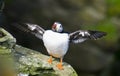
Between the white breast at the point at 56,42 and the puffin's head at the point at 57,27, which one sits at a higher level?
the puffin's head at the point at 57,27

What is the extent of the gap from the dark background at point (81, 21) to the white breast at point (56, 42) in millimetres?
4074

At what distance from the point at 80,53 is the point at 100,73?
0.48 meters

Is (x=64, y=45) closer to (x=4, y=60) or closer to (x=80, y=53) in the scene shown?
(x=4, y=60)

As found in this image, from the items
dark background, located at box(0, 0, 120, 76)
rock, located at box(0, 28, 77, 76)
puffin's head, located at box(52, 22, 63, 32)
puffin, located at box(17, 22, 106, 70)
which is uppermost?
dark background, located at box(0, 0, 120, 76)

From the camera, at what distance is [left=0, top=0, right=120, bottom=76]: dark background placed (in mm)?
7828

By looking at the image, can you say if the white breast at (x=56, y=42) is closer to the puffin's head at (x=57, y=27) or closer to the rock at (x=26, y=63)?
the puffin's head at (x=57, y=27)

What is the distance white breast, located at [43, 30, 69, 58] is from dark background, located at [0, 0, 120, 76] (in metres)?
4.07

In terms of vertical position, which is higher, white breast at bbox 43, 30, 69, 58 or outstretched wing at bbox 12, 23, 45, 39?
outstretched wing at bbox 12, 23, 45, 39

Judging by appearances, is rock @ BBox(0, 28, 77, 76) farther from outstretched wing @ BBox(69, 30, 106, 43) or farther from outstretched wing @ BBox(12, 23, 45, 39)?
outstretched wing @ BBox(69, 30, 106, 43)

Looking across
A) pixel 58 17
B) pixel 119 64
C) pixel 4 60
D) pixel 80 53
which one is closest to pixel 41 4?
pixel 58 17

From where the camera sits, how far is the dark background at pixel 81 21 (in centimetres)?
783

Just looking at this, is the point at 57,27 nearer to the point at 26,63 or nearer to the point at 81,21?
the point at 26,63

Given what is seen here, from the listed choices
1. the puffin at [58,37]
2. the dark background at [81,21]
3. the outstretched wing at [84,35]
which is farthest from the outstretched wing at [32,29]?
the dark background at [81,21]

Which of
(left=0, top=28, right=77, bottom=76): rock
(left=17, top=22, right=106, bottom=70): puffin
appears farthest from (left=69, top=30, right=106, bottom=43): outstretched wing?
(left=0, top=28, right=77, bottom=76): rock
